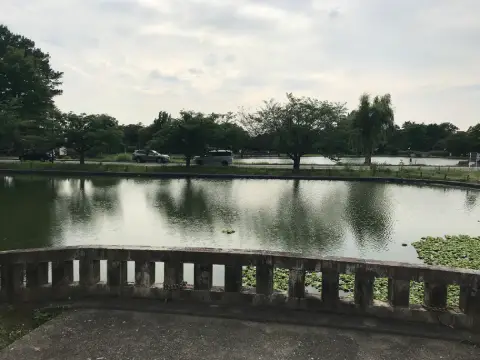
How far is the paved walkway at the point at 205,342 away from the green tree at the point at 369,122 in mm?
42892

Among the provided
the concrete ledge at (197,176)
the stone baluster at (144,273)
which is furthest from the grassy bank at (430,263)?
the concrete ledge at (197,176)

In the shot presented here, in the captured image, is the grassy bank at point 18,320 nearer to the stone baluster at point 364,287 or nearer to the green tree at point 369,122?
the stone baluster at point 364,287

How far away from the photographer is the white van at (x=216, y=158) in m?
39.1

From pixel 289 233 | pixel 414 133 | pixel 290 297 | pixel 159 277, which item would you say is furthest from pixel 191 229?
pixel 414 133

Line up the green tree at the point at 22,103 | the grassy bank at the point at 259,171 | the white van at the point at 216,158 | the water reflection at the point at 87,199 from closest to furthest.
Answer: the water reflection at the point at 87,199 < the grassy bank at the point at 259,171 < the green tree at the point at 22,103 < the white van at the point at 216,158

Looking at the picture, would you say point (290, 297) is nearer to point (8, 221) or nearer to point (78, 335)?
point (78, 335)

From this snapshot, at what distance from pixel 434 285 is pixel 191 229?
10182 mm

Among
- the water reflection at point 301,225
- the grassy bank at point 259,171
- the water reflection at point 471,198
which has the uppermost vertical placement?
the grassy bank at point 259,171

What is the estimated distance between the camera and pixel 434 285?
4.25 metres

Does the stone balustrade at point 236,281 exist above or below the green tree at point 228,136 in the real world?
below

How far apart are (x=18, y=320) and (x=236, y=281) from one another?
2.40 metres

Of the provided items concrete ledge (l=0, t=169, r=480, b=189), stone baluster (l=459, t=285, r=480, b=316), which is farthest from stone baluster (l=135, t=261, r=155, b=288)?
concrete ledge (l=0, t=169, r=480, b=189)

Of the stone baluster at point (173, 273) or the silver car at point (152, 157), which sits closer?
the stone baluster at point (173, 273)

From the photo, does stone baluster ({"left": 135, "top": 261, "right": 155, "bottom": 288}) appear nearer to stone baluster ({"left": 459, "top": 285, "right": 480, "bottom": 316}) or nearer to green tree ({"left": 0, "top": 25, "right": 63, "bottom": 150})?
stone baluster ({"left": 459, "top": 285, "right": 480, "bottom": 316})
